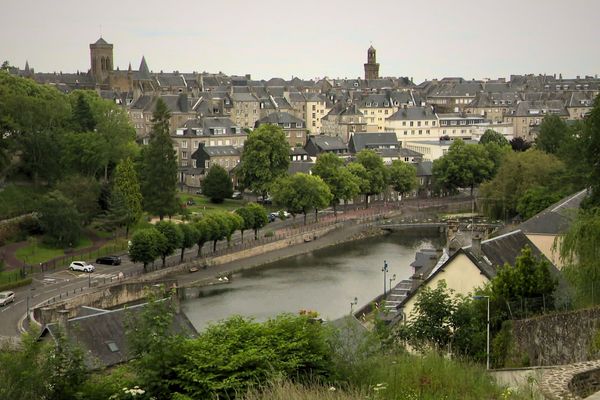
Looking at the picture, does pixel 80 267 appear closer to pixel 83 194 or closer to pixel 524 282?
pixel 83 194

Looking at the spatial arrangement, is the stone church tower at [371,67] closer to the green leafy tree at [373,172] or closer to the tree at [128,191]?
the green leafy tree at [373,172]

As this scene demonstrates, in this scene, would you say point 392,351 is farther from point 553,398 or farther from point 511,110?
point 511,110

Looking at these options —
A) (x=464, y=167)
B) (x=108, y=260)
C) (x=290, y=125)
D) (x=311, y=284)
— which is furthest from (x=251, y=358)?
(x=290, y=125)

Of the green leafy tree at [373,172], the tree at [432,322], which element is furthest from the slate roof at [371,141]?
the tree at [432,322]

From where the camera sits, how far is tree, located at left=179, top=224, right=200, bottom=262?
1702 inches

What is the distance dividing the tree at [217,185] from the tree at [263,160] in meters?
1.99

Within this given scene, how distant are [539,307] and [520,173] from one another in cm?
3286

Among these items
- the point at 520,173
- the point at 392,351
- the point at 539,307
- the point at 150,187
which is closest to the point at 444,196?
the point at 520,173

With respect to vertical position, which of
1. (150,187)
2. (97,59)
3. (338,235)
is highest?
(97,59)

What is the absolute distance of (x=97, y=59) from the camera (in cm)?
10688

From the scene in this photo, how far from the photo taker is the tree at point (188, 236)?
4322 cm

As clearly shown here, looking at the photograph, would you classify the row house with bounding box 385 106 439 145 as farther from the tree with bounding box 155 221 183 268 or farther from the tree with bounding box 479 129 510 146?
the tree with bounding box 155 221 183 268

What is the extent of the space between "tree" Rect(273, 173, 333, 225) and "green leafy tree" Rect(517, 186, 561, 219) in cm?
1244

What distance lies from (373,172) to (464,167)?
7.45 m
